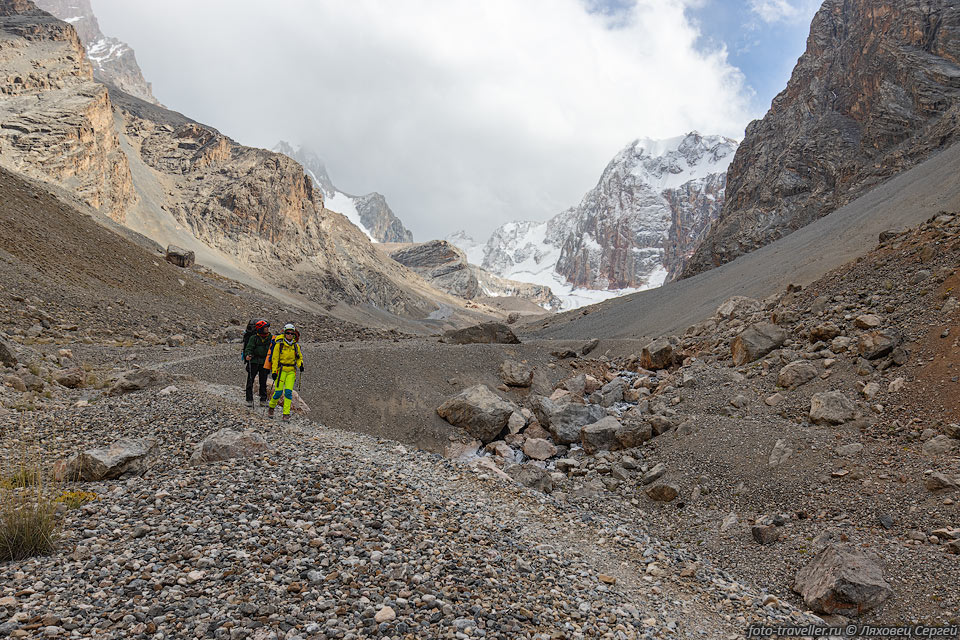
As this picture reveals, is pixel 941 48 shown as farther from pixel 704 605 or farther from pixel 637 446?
pixel 704 605

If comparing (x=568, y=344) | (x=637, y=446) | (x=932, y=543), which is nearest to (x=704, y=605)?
(x=932, y=543)

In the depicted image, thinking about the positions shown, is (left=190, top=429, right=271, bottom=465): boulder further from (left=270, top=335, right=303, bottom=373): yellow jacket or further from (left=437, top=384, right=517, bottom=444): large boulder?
(left=437, top=384, right=517, bottom=444): large boulder

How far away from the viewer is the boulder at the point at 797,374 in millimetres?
11695

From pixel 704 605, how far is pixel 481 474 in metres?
4.34

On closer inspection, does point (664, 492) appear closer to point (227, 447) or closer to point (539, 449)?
point (539, 449)

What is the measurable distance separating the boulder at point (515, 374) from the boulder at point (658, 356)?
515 centimetres

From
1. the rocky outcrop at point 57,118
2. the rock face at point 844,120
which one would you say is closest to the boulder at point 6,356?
the rocky outcrop at point 57,118

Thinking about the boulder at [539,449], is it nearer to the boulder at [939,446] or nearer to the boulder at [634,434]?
the boulder at [634,434]

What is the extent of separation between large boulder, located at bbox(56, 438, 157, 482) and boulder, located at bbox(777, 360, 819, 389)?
13011 millimetres

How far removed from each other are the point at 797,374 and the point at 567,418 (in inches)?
226

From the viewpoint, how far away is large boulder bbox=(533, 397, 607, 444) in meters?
13.6

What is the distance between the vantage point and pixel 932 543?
6508 mm

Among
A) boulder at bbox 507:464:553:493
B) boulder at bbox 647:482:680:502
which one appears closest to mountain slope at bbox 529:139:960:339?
boulder at bbox 647:482:680:502

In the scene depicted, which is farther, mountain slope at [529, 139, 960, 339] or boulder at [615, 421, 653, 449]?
mountain slope at [529, 139, 960, 339]
